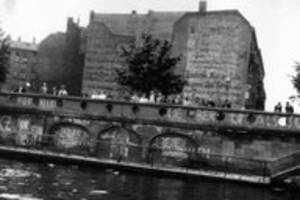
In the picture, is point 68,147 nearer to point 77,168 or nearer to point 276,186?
point 77,168

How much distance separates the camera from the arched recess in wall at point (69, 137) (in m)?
33.7

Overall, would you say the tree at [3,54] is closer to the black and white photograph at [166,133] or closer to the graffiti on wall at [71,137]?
the black and white photograph at [166,133]

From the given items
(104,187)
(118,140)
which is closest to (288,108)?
(118,140)

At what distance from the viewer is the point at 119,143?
32.3 metres

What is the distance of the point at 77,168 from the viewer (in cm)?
2812

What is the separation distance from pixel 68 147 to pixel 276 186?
45.9ft

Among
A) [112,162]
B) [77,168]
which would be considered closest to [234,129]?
[112,162]

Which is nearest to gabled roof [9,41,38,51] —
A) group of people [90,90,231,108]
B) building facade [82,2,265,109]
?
building facade [82,2,265,109]

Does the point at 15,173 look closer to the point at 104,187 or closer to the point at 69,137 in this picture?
the point at 104,187

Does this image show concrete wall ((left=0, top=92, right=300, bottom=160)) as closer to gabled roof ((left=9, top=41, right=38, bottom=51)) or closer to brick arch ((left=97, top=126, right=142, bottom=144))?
brick arch ((left=97, top=126, right=142, bottom=144))

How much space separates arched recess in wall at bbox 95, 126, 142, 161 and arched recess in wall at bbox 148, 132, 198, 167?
0.93m

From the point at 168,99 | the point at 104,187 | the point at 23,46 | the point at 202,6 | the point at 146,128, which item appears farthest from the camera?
the point at 23,46

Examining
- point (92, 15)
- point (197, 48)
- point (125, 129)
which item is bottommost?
point (125, 129)

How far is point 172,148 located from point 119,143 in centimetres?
338
